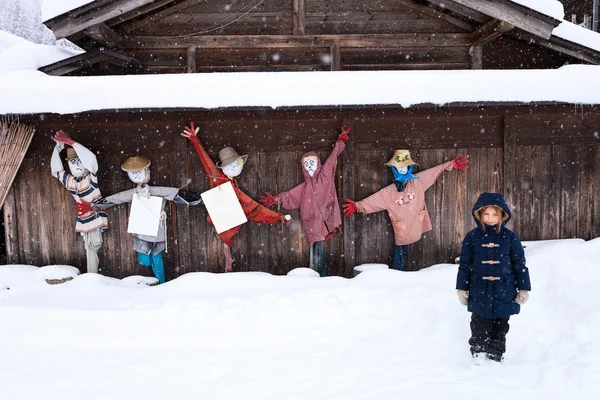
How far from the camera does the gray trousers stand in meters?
5.80

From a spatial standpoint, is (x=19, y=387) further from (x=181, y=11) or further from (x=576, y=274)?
(x=576, y=274)

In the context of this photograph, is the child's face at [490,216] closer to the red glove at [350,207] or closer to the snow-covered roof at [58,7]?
the red glove at [350,207]

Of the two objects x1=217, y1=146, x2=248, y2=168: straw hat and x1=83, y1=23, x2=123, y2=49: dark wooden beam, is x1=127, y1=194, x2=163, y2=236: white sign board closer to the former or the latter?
x1=217, y1=146, x2=248, y2=168: straw hat

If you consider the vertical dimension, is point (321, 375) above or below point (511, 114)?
below

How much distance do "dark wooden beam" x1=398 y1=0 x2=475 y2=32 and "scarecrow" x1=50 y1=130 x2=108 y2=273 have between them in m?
5.14

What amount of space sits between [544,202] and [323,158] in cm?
345

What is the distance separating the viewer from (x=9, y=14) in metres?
31.5

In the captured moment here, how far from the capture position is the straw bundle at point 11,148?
18.2ft

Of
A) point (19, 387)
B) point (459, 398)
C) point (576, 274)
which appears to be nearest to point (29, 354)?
point (19, 387)

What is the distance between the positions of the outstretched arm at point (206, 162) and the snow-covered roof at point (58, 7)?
2.02 meters

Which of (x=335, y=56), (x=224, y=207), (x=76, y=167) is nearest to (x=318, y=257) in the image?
(x=224, y=207)

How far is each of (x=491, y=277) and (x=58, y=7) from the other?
593 centimetres

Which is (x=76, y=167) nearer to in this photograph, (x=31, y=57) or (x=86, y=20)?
(x=86, y=20)

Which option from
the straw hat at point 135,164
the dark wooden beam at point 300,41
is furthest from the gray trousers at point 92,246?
the dark wooden beam at point 300,41
